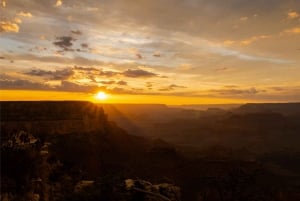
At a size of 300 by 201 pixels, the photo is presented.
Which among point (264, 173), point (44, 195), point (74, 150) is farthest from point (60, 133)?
point (44, 195)

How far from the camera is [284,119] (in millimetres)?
160500

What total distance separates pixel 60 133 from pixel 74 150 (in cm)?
403

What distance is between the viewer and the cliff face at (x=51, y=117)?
190ft

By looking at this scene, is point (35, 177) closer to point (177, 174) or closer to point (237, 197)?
point (237, 197)

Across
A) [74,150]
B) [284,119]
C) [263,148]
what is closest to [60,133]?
[74,150]

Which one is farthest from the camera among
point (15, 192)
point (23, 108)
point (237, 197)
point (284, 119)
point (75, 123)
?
point (284, 119)

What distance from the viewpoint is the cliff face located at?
2276 inches

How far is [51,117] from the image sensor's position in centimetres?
6444

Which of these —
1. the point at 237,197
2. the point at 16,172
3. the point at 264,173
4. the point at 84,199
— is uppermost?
the point at 16,172

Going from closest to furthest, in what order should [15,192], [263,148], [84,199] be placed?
1. [15,192]
2. [84,199]
3. [263,148]

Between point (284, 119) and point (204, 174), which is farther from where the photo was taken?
point (284, 119)

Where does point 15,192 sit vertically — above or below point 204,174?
above

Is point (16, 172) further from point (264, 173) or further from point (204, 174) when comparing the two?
point (264, 173)

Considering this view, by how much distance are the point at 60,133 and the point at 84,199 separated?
47.8 metres
